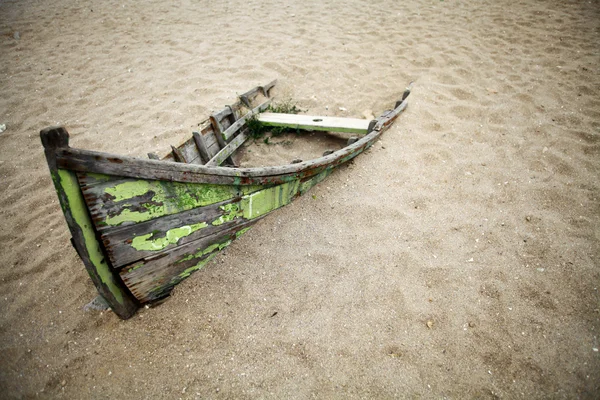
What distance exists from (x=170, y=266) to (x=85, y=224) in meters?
0.68

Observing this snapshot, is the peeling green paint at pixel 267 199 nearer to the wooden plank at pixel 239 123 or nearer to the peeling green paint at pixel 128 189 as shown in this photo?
the peeling green paint at pixel 128 189

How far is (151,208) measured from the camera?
6.29 ft

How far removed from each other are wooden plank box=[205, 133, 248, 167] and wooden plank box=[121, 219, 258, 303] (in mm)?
909

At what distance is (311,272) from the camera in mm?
2615

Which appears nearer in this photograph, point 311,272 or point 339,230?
point 311,272

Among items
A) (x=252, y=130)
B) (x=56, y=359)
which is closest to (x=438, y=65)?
(x=252, y=130)

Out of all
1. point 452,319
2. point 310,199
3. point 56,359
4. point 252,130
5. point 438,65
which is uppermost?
point 438,65

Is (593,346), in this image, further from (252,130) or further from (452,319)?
(252,130)

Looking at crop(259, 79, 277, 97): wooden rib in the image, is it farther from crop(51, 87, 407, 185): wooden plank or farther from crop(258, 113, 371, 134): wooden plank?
crop(51, 87, 407, 185): wooden plank

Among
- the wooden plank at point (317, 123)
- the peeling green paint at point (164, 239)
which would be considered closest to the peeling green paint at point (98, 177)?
the peeling green paint at point (164, 239)

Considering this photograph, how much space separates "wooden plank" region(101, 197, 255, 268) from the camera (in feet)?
6.15

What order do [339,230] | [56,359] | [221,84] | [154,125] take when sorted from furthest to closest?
1. [221,84]
2. [154,125]
3. [339,230]
4. [56,359]

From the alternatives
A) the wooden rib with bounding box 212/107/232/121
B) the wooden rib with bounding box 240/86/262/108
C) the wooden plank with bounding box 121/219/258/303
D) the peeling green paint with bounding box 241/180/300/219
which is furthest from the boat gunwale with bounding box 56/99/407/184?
the wooden rib with bounding box 240/86/262/108

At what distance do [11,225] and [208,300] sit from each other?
238 centimetres
